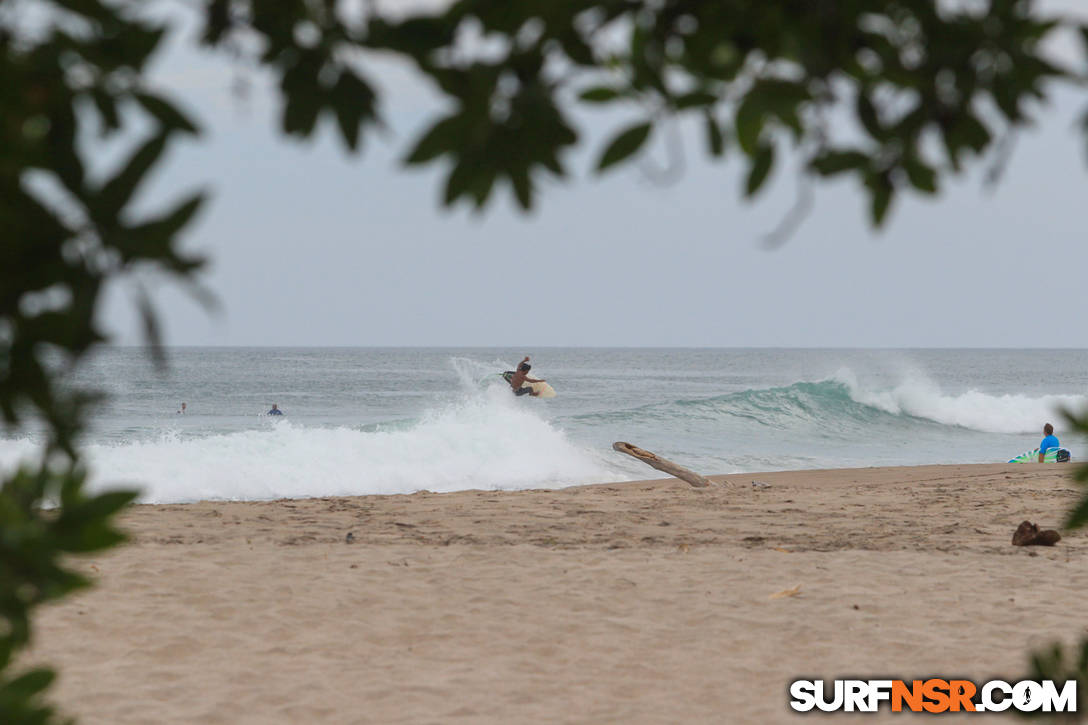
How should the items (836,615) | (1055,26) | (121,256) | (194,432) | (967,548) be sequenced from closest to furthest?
(121,256) < (1055,26) < (836,615) < (967,548) < (194,432)

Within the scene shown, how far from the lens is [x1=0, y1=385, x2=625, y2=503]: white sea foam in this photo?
49.3 feet

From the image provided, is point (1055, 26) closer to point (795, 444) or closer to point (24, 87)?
point (24, 87)

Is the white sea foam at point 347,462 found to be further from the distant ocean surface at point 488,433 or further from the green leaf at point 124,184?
the green leaf at point 124,184

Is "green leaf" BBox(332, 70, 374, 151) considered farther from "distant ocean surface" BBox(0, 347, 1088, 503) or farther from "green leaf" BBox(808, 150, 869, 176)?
"green leaf" BBox(808, 150, 869, 176)

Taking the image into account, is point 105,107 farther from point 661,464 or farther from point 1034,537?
point 661,464

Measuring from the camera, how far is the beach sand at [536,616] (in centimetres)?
510

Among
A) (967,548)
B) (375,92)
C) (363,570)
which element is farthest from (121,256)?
(967,548)

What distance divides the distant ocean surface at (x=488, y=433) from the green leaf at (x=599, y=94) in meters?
0.61

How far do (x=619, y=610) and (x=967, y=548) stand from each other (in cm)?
356

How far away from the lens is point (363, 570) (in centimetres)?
754

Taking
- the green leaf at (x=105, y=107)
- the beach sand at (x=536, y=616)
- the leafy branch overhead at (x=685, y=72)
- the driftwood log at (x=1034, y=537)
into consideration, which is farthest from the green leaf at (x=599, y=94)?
the driftwood log at (x=1034, y=537)

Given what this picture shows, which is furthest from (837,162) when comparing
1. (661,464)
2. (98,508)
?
(661,464)

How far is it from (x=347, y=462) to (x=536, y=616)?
10.9 metres

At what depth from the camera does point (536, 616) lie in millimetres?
6434
